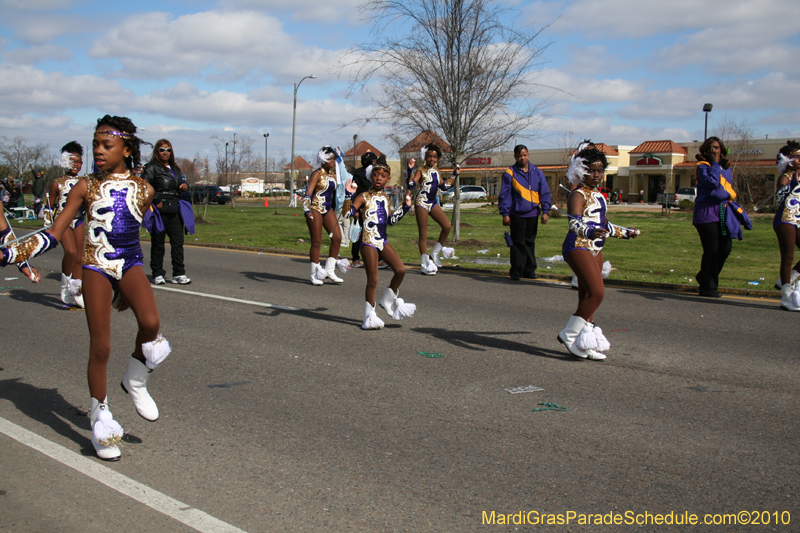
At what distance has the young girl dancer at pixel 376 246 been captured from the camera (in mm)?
7379

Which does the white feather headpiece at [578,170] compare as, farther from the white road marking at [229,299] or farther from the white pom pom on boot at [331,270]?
the white pom pom on boot at [331,270]

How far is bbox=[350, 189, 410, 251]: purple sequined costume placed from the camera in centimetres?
747

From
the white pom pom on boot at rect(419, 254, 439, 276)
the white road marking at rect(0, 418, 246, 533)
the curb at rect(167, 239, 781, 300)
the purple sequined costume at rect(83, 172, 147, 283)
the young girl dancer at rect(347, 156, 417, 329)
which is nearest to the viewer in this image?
the white road marking at rect(0, 418, 246, 533)

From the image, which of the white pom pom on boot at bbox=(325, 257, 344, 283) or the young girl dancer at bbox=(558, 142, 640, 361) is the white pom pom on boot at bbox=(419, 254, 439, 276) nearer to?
the white pom pom on boot at bbox=(325, 257, 344, 283)

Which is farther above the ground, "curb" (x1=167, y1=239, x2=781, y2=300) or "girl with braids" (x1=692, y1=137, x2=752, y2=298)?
"girl with braids" (x1=692, y1=137, x2=752, y2=298)

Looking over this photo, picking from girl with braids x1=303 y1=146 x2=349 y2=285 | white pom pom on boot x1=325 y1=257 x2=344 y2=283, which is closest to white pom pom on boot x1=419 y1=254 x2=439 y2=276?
white pom pom on boot x1=325 y1=257 x2=344 y2=283

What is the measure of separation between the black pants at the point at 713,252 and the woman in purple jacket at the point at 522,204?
2.62 meters

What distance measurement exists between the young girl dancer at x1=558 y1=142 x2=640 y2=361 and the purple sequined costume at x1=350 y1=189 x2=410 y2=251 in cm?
213

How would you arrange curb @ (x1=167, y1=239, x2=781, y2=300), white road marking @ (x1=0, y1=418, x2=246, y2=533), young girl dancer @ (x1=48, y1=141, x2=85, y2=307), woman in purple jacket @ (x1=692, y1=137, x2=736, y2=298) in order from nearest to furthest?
white road marking @ (x1=0, y1=418, x2=246, y2=533) < young girl dancer @ (x1=48, y1=141, x2=85, y2=307) < woman in purple jacket @ (x1=692, y1=137, x2=736, y2=298) < curb @ (x1=167, y1=239, x2=781, y2=300)

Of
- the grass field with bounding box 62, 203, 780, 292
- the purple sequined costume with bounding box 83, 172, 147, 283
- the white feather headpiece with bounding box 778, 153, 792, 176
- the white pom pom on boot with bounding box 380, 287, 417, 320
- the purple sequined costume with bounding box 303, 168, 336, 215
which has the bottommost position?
the white pom pom on boot with bounding box 380, 287, 417, 320

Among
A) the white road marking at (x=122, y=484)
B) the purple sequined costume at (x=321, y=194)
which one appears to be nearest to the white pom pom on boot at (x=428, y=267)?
the purple sequined costume at (x=321, y=194)

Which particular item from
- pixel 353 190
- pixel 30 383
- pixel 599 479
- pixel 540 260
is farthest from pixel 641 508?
pixel 540 260

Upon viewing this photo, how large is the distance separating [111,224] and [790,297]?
792 centimetres

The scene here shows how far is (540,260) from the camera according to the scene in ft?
45.6
